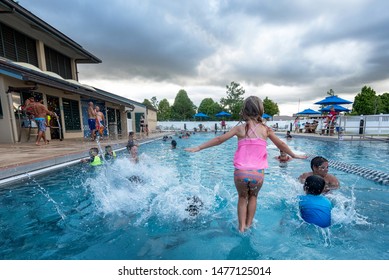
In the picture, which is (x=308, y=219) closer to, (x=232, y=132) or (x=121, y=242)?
(x=232, y=132)

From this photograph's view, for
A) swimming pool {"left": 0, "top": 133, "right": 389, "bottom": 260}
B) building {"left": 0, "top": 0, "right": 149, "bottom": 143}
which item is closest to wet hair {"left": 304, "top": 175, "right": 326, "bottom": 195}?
swimming pool {"left": 0, "top": 133, "right": 389, "bottom": 260}

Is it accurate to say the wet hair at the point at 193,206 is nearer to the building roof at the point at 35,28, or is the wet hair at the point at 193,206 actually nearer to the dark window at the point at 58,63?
the building roof at the point at 35,28

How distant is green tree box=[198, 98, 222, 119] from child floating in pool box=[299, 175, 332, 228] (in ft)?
191

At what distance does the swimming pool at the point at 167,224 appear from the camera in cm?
232

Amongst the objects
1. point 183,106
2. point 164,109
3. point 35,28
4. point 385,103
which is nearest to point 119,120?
point 35,28

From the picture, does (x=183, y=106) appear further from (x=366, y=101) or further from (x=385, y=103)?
(x=385, y=103)

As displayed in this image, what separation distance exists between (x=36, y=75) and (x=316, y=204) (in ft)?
36.2

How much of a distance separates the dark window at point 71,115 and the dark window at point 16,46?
112 inches

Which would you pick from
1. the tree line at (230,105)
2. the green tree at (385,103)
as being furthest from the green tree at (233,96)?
the green tree at (385,103)

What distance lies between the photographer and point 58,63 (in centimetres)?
1396

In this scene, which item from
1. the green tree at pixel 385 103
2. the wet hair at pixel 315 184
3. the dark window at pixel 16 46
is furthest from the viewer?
the green tree at pixel 385 103

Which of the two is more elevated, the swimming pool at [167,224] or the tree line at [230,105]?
the tree line at [230,105]

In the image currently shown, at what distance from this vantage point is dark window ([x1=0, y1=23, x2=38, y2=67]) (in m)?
9.70
